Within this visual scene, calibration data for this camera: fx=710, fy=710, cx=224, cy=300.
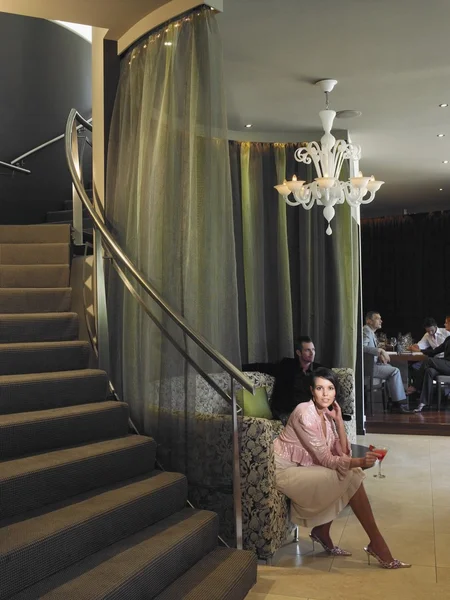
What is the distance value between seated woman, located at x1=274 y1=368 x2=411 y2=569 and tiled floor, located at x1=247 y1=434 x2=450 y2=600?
0.48 ft

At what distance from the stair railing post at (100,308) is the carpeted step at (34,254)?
92cm

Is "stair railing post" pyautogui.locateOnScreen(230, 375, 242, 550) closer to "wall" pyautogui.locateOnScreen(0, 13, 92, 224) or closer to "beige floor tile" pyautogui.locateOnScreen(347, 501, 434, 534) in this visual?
"beige floor tile" pyautogui.locateOnScreen(347, 501, 434, 534)

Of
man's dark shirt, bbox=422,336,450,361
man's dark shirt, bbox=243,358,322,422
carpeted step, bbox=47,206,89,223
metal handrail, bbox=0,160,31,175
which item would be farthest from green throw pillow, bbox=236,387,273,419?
man's dark shirt, bbox=422,336,450,361

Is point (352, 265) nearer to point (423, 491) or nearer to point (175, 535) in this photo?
point (423, 491)

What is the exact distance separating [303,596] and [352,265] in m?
4.86

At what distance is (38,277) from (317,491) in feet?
8.87

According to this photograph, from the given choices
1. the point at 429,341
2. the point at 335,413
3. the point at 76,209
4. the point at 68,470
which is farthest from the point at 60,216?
the point at 429,341

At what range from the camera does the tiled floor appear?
12.5 ft

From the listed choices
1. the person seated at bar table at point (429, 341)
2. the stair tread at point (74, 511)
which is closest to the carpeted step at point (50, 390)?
the stair tread at point (74, 511)

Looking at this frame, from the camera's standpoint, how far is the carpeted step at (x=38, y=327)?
4.85m

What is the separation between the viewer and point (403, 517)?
5.09 meters

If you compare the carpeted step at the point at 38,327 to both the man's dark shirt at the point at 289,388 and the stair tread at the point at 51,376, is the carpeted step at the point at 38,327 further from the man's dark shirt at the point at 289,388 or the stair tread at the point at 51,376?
the man's dark shirt at the point at 289,388

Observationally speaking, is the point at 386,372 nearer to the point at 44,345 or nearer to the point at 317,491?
the point at 317,491

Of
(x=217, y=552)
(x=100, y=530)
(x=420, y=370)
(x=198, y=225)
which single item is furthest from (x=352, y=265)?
(x=100, y=530)
